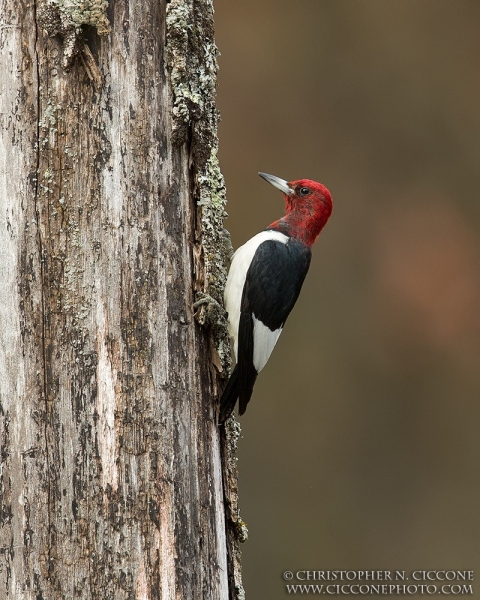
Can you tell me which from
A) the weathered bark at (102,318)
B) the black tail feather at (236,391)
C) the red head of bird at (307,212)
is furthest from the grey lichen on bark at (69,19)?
the red head of bird at (307,212)

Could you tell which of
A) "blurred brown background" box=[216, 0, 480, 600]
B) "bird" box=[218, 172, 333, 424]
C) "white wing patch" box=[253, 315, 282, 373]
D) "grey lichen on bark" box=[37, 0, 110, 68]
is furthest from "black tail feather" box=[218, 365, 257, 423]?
"blurred brown background" box=[216, 0, 480, 600]

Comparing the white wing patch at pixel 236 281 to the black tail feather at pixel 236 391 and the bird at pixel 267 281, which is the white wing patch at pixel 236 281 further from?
the black tail feather at pixel 236 391

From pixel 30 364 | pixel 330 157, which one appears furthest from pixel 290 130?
pixel 30 364

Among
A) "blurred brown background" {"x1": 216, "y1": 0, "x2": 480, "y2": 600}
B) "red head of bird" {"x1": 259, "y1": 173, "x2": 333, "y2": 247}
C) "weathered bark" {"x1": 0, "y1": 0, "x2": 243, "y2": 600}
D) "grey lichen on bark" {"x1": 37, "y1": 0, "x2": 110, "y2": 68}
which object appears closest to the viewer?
"weathered bark" {"x1": 0, "y1": 0, "x2": 243, "y2": 600}

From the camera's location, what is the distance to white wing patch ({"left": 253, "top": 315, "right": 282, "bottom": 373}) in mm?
3193

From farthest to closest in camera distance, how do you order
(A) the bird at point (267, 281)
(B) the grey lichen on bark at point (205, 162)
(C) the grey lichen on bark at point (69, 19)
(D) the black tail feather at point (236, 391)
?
(A) the bird at point (267, 281)
(D) the black tail feather at point (236, 391)
(B) the grey lichen on bark at point (205, 162)
(C) the grey lichen on bark at point (69, 19)

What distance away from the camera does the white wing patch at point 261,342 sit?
10.5 ft

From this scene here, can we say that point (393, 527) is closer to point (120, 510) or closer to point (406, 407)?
point (406, 407)

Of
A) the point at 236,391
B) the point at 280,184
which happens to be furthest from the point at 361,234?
the point at 236,391

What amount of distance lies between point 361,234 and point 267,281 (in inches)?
86.0

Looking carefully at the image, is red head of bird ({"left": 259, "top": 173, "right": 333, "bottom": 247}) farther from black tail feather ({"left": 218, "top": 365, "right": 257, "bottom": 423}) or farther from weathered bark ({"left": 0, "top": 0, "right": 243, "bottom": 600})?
weathered bark ({"left": 0, "top": 0, "right": 243, "bottom": 600})

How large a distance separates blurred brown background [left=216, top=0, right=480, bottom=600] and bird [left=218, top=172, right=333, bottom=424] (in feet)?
4.78

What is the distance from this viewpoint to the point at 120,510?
2.22m

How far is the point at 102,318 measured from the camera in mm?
2299
